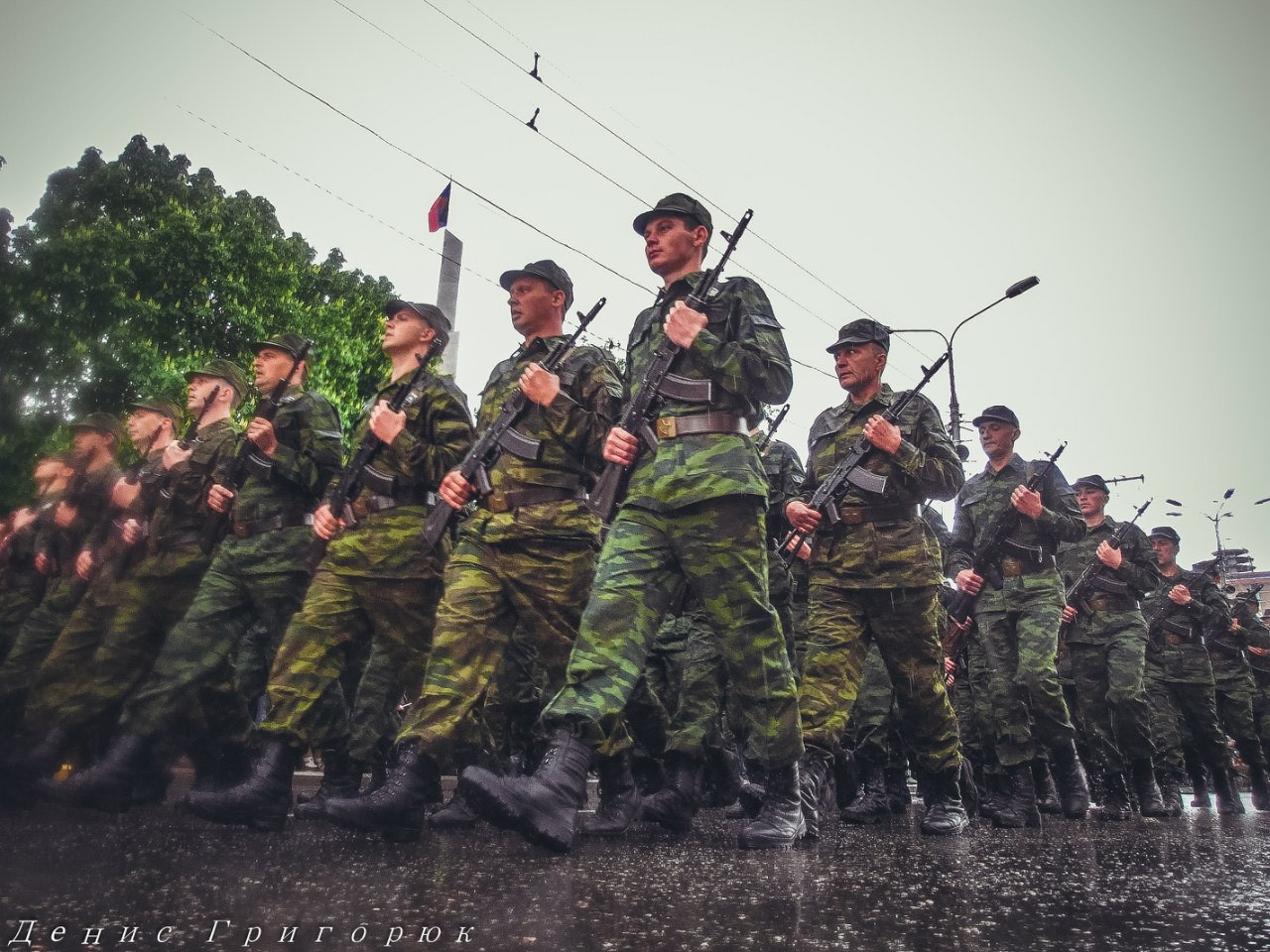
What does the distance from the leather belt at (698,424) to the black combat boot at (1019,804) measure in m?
3.22

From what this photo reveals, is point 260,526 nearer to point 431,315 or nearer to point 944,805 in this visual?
point 431,315

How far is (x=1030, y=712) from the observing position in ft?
21.6

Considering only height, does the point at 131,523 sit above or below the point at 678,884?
above

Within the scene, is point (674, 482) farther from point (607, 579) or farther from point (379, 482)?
point (379, 482)

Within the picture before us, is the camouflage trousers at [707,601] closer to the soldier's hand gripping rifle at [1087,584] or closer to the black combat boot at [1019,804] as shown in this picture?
the black combat boot at [1019,804]

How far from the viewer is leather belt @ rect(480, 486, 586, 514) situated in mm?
3820

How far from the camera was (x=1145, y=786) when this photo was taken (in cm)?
722

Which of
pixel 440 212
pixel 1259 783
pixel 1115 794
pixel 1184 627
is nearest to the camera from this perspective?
pixel 1115 794

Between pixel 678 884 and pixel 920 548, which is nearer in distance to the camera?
pixel 678 884

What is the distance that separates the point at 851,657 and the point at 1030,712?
2.81 meters

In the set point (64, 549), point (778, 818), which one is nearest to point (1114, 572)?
point (778, 818)

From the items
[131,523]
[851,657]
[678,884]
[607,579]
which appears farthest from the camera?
[131,523]

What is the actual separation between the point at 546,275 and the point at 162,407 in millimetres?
3135

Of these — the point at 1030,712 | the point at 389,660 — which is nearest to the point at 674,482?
the point at 389,660
